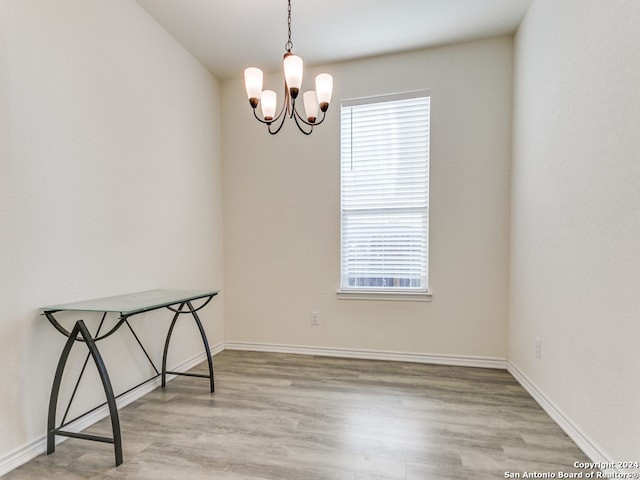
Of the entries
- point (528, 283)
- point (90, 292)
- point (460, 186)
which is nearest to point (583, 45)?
point (460, 186)

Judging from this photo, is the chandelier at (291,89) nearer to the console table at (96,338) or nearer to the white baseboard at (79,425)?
the console table at (96,338)

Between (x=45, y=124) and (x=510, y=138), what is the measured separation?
11.1 feet

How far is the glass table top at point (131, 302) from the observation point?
1718mm

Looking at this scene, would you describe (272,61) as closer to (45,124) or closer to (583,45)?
(45,124)

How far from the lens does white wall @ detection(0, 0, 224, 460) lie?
65.4 inches

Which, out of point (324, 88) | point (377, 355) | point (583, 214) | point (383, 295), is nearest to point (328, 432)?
point (377, 355)

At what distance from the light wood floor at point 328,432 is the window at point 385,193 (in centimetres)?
95

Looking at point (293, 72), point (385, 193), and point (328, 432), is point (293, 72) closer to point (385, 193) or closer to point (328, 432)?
point (385, 193)

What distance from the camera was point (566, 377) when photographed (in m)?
1.95

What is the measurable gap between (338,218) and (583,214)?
76.7 inches

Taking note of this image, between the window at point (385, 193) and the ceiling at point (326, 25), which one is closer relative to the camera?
the ceiling at point (326, 25)

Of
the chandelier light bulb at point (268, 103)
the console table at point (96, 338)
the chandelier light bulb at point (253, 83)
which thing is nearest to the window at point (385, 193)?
the chandelier light bulb at point (268, 103)

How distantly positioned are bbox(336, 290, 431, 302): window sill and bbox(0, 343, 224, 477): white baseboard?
160 centimetres

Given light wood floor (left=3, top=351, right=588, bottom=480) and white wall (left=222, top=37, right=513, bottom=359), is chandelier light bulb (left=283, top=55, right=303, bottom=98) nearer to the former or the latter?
white wall (left=222, top=37, right=513, bottom=359)
